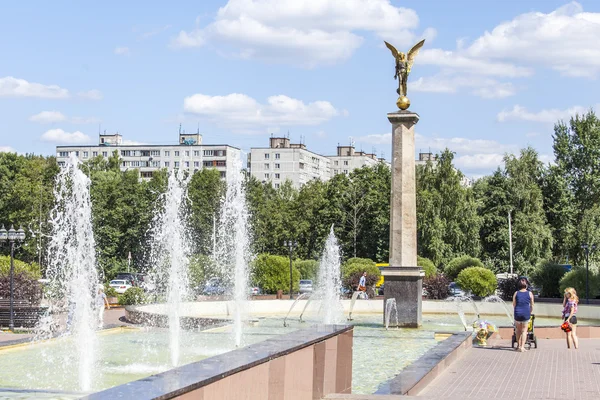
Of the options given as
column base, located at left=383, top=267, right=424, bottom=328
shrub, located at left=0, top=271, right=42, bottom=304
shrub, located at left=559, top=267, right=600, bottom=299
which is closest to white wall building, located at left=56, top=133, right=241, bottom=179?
shrub, located at left=559, top=267, right=600, bottom=299

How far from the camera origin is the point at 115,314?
29.7m

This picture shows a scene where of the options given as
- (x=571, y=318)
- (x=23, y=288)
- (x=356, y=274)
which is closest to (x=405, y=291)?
(x=571, y=318)

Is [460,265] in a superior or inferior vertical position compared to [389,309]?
superior

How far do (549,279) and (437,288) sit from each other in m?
6.80

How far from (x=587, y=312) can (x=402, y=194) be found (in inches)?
399

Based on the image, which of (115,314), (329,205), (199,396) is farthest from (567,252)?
(199,396)

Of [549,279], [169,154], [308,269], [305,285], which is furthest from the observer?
[169,154]

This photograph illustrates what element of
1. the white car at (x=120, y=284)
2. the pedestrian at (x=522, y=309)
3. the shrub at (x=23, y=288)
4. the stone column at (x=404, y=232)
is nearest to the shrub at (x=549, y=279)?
the stone column at (x=404, y=232)

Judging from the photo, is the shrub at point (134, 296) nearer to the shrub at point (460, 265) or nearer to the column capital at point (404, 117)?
the column capital at point (404, 117)

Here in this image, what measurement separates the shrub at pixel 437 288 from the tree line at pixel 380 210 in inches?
724

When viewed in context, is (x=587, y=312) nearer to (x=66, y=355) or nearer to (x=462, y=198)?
(x=66, y=355)

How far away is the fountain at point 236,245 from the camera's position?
77.9 ft

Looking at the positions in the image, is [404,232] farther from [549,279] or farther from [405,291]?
[549,279]

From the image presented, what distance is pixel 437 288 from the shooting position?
37625 mm
